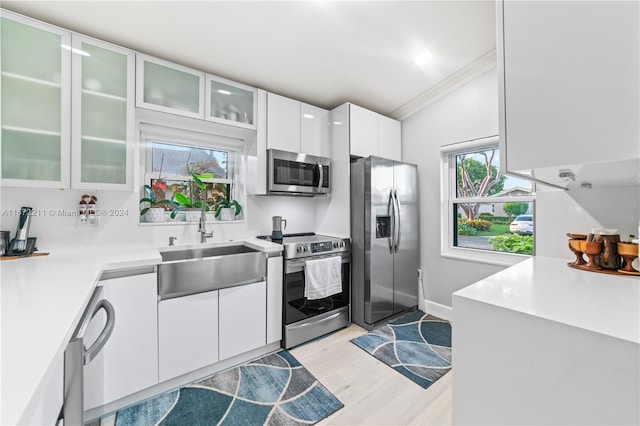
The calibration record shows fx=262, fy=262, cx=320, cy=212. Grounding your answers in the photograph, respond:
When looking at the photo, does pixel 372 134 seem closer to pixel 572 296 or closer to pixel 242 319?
pixel 242 319

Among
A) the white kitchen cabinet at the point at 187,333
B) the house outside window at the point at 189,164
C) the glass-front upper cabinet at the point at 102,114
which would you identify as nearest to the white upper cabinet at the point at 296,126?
the house outside window at the point at 189,164

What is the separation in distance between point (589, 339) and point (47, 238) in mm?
2753

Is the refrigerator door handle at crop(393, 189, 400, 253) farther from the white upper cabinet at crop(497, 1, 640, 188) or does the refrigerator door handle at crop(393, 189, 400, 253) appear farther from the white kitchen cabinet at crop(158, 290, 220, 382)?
the white upper cabinet at crop(497, 1, 640, 188)

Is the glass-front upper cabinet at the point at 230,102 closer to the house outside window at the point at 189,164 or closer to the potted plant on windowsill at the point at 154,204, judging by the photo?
the house outside window at the point at 189,164

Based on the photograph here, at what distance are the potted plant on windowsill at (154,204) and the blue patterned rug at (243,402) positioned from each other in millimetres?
1304

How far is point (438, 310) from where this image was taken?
2.88 metres

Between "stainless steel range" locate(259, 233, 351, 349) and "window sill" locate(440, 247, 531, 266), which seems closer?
"stainless steel range" locate(259, 233, 351, 349)

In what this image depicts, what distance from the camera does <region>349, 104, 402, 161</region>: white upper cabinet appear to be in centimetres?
271

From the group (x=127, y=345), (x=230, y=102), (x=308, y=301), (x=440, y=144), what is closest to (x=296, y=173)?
(x=230, y=102)

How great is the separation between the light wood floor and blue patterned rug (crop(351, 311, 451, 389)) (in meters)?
0.07

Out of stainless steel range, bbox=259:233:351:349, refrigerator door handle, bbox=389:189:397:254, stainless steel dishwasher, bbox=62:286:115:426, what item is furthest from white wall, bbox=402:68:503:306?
stainless steel dishwasher, bbox=62:286:115:426

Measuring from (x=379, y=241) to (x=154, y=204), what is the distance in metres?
2.08

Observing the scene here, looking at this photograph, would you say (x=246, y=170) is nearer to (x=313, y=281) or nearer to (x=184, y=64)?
(x=184, y=64)

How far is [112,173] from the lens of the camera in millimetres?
1823
